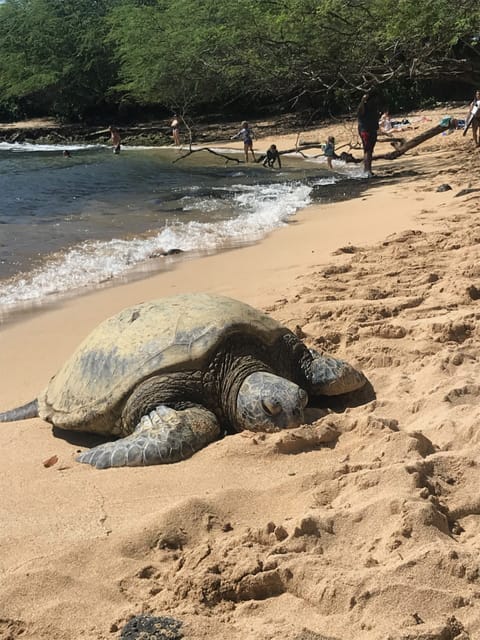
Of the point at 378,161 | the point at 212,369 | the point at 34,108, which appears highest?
the point at 34,108

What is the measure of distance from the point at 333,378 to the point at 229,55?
71.7 ft

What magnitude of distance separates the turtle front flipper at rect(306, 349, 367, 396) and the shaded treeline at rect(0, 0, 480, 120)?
1174cm

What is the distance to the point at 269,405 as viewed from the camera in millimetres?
3471

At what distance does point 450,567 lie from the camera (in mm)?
2109

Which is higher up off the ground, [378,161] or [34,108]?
[34,108]

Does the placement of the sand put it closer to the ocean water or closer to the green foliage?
the ocean water

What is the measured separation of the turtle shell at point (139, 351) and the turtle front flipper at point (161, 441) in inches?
10.4

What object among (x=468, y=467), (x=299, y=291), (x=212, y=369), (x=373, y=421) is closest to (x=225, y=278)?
(x=299, y=291)

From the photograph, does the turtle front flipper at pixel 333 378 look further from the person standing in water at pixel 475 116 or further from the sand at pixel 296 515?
the person standing in water at pixel 475 116

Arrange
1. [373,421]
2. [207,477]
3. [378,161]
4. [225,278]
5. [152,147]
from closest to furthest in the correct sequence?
[207,477], [373,421], [225,278], [378,161], [152,147]

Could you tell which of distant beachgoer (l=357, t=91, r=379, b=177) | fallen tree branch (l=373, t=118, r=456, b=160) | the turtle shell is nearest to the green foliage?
fallen tree branch (l=373, t=118, r=456, b=160)

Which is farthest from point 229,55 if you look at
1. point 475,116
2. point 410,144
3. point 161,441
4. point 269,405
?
point 161,441

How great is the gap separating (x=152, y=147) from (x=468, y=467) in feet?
101

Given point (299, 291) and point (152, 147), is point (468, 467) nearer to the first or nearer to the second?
point (299, 291)
